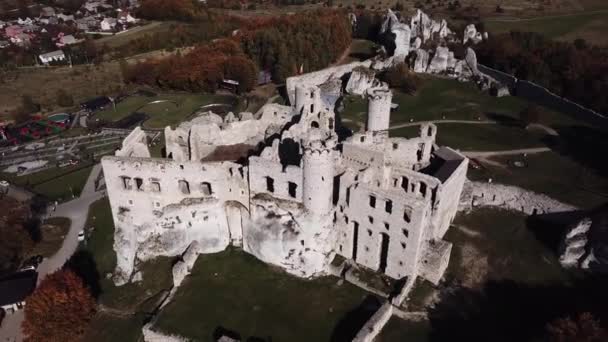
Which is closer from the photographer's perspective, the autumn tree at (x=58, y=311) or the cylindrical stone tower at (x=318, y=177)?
the cylindrical stone tower at (x=318, y=177)

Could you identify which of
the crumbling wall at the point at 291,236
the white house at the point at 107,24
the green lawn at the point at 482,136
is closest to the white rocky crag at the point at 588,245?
the green lawn at the point at 482,136

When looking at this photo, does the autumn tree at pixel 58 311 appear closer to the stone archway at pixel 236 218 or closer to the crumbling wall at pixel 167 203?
the crumbling wall at pixel 167 203

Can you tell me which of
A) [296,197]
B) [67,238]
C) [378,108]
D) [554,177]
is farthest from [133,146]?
[554,177]

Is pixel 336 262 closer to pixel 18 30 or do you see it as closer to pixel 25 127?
pixel 25 127

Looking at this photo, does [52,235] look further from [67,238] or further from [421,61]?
[421,61]

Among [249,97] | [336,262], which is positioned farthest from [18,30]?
[336,262]

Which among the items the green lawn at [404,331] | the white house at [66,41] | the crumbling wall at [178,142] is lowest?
the green lawn at [404,331]

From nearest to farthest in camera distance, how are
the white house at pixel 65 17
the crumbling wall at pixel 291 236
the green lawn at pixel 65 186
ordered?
the crumbling wall at pixel 291 236 < the green lawn at pixel 65 186 < the white house at pixel 65 17
